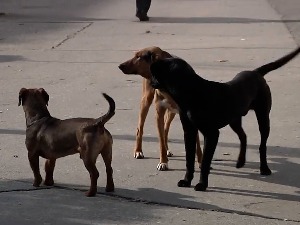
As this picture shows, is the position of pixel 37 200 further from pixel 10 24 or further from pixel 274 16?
pixel 274 16

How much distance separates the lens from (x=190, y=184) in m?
7.38

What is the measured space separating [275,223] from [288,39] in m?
10.8

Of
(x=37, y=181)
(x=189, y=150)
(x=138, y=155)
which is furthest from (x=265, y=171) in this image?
(x=37, y=181)

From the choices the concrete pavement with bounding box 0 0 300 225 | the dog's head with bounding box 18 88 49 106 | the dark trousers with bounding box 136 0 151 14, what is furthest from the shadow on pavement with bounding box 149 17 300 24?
the dog's head with bounding box 18 88 49 106

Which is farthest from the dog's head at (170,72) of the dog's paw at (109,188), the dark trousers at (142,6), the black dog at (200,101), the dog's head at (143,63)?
the dark trousers at (142,6)

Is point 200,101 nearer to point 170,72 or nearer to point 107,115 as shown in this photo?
point 170,72

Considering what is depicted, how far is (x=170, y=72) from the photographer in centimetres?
710

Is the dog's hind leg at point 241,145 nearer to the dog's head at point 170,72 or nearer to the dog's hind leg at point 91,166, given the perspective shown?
the dog's head at point 170,72

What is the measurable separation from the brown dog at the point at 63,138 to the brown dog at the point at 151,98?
2.88 ft

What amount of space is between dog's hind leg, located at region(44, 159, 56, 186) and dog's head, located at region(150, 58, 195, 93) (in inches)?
42.2

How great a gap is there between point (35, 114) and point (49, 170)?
1.53 feet

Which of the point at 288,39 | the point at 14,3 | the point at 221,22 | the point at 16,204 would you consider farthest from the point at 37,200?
the point at 14,3

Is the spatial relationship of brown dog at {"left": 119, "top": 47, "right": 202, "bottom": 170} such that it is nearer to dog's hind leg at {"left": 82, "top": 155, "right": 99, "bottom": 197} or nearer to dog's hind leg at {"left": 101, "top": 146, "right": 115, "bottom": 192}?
dog's hind leg at {"left": 101, "top": 146, "right": 115, "bottom": 192}

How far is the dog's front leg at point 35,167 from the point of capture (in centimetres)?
714
